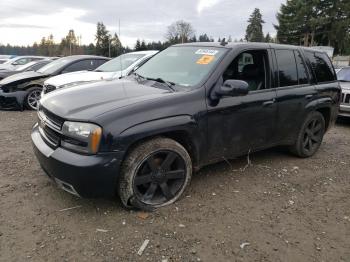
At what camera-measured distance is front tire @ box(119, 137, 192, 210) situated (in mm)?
3354

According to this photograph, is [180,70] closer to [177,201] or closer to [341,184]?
[177,201]

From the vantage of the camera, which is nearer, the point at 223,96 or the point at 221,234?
the point at 221,234

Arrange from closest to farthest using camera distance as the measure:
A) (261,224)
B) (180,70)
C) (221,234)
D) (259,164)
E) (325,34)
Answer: (221,234) < (261,224) < (180,70) < (259,164) < (325,34)

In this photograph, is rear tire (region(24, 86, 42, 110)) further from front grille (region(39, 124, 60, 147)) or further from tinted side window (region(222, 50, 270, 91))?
tinted side window (region(222, 50, 270, 91))

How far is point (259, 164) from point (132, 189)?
2442 mm

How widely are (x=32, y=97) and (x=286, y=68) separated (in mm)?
6857

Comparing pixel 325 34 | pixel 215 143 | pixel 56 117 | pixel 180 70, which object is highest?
pixel 325 34

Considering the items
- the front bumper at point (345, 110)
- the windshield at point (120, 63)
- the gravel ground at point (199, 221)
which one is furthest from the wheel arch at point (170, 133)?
the front bumper at point (345, 110)

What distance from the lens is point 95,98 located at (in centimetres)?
353

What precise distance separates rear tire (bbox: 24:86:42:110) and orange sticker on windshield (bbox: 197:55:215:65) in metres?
6.25

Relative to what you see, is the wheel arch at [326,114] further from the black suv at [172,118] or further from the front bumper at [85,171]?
the front bumper at [85,171]

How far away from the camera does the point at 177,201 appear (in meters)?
3.84

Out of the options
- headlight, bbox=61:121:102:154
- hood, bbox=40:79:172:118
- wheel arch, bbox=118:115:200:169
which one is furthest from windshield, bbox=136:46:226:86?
headlight, bbox=61:121:102:154

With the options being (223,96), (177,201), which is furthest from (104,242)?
(223,96)
